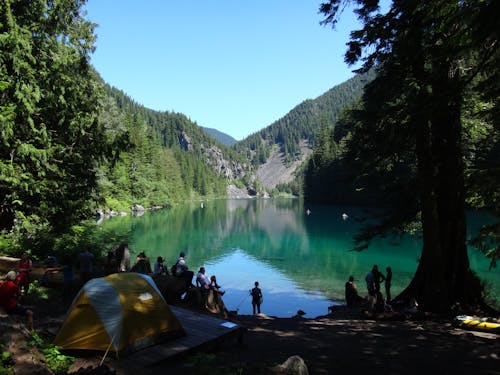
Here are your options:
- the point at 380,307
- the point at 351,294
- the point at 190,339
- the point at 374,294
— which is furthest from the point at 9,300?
the point at 351,294

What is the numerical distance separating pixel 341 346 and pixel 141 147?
83.4m

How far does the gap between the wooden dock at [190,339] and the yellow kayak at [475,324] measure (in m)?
6.04

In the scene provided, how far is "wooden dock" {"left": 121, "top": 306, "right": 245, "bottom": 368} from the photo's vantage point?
6.93 meters

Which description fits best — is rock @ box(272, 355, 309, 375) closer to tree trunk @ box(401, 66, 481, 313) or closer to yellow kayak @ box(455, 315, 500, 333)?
yellow kayak @ box(455, 315, 500, 333)

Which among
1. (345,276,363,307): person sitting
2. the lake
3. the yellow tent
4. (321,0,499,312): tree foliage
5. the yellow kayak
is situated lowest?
the lake

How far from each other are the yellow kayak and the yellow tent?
24.4 feet

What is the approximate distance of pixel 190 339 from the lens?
7.86m

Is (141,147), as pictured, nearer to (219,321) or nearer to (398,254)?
(398,254)

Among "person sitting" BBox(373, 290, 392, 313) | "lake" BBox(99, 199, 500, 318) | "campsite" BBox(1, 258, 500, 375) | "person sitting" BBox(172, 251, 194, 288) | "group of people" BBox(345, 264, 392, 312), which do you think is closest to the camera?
"campsite" BBox(1, 258, 500, 375)

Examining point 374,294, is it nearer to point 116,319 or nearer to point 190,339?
point 190,339

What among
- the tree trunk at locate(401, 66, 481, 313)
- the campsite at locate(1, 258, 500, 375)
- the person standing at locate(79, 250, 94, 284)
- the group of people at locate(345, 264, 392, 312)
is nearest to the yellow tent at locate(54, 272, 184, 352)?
the campsite at locate(1, 258, 500, 375)

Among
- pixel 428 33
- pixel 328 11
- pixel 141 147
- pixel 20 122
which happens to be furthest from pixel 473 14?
pixel 141 147

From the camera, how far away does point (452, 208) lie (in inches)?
495

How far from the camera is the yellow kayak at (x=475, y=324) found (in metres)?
9.76
